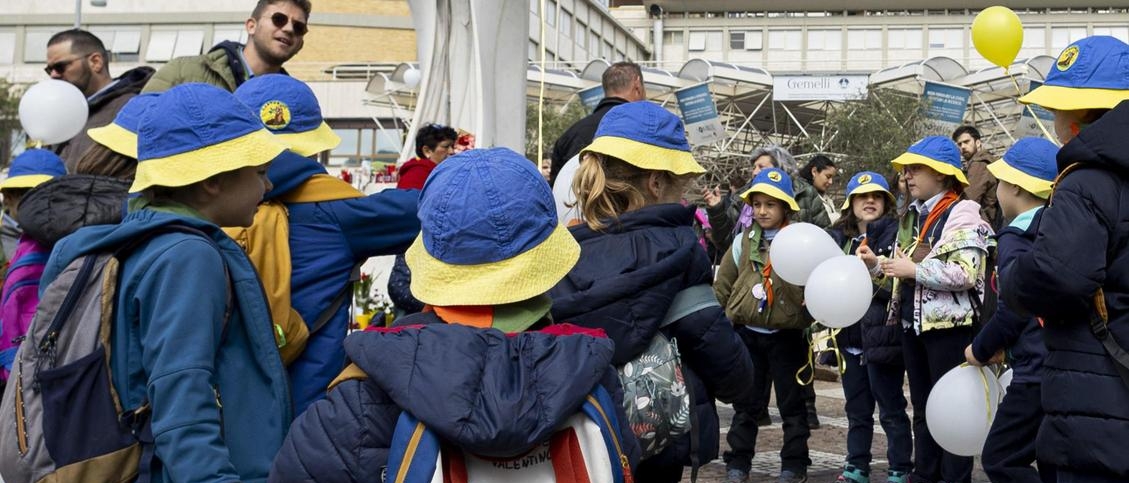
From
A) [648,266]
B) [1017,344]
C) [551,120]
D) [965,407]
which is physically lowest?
[965,407]

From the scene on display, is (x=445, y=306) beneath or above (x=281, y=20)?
beneath

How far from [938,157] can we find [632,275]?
354 cm

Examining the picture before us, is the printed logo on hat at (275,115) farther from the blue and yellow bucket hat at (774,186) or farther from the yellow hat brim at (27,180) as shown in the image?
the blue and yellow bucket hat at (774,186)

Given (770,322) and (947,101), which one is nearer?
(770,322)

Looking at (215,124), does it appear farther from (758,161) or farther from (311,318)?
(758,161)

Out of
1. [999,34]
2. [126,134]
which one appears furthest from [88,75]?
[999,34]

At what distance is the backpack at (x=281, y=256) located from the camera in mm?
3305

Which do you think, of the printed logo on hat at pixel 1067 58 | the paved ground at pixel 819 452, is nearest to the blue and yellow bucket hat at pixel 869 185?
the paved ground at pixel 819 452

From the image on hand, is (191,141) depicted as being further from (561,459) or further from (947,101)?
(947,101)

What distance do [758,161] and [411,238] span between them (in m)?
5.39

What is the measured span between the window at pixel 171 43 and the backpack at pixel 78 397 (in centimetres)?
6192

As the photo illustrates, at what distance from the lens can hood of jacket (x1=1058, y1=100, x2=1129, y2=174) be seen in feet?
11.5

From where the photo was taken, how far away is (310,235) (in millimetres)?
3490

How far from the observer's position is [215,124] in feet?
9.52
